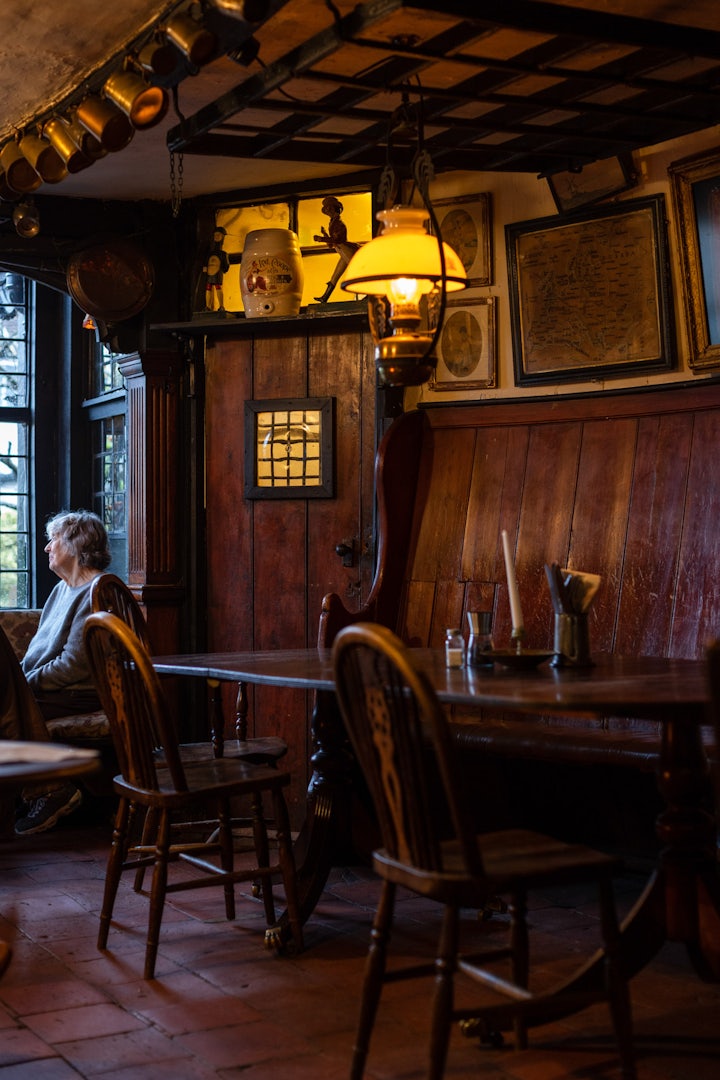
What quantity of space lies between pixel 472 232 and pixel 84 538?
2.03 meters

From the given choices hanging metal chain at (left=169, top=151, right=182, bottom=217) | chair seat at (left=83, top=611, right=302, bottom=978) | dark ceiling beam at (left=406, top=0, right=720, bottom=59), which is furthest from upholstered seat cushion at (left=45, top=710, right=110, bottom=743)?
dark ceiling beam at (left=406, top=0, right=720, bottom=59)

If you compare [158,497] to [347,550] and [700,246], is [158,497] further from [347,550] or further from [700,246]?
[700,246]

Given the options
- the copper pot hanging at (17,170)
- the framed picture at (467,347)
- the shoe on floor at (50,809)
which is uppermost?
the copper pot hanging at (17,170)

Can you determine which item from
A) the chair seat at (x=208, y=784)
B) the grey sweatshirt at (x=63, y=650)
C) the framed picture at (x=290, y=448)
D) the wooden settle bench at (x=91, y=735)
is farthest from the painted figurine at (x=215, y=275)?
the chair seat at (x=208, y=784)

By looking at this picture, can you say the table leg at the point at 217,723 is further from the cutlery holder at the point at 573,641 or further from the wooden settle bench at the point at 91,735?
the cutlery holder at the point at 573,641

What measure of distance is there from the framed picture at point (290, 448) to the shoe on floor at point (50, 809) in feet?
4.64

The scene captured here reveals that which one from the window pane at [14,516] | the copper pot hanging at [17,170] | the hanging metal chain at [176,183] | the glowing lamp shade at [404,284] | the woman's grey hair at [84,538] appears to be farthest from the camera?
the window pane at [14,516]

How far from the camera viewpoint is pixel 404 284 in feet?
11.6

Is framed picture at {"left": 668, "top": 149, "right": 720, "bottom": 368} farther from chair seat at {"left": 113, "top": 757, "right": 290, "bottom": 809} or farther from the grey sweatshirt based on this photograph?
the grey sweatshirt

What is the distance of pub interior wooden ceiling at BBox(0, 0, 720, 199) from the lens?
131 inches

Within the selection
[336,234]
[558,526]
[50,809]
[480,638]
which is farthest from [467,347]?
[50,809]

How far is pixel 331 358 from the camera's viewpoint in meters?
5.34

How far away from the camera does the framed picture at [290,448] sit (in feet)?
17.6

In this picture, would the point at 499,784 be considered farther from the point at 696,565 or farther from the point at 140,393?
the point at 140,393
